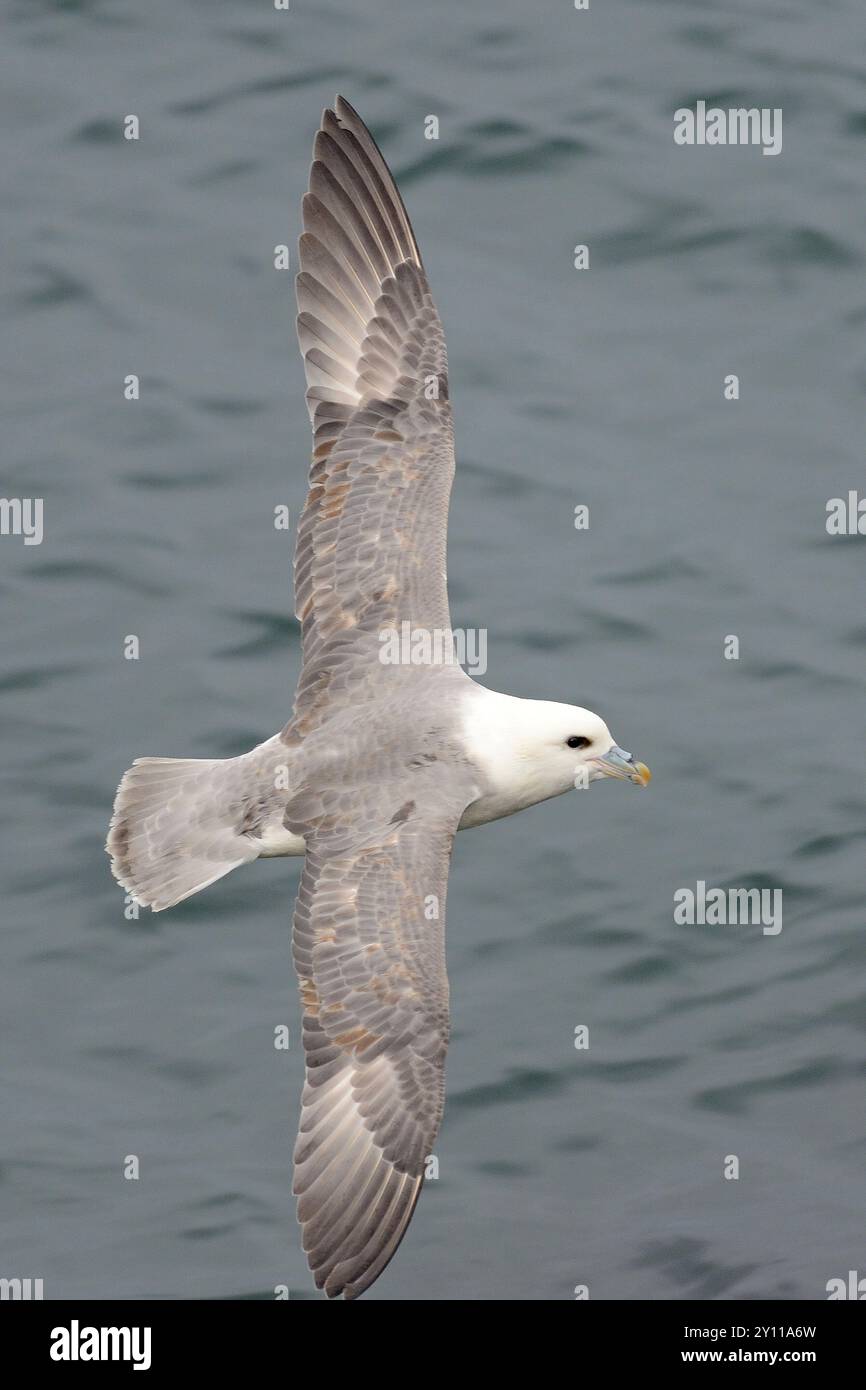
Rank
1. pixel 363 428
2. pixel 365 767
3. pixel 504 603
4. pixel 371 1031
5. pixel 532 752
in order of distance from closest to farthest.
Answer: pixel 371 1031 < pixel 365 767 < pixel 532 752 < pixel 363 428 < pixel 504 603

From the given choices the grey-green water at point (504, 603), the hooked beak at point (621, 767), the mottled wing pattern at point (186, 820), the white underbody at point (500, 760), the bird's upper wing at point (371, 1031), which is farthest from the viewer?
the grey-green water at point (504, 603)

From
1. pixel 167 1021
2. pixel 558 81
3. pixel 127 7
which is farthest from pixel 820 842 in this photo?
pixel 127 7

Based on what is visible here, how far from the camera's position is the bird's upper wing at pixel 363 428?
994 centimetres

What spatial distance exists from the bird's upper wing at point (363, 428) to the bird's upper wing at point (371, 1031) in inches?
34.1

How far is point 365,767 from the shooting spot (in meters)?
9.51

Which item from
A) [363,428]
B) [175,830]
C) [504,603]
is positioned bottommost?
[175,830]

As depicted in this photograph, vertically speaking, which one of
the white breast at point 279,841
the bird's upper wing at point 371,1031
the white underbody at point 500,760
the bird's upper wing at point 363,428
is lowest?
the bird's upper wing at point 371,1031

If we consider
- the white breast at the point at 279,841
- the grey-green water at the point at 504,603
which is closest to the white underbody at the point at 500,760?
the white breast at the point at 279,841

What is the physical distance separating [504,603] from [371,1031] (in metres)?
4.56

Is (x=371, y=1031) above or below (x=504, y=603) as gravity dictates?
below

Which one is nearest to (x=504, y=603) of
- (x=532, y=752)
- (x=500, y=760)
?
(x=532, y=752)

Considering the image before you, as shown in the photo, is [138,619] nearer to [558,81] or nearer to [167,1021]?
[167,1021]

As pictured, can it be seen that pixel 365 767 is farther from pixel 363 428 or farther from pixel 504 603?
pixel 504 603

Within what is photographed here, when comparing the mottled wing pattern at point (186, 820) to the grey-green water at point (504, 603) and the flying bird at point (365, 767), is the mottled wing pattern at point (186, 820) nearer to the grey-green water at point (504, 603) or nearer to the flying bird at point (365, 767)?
the flying bird at point (365, 767)
